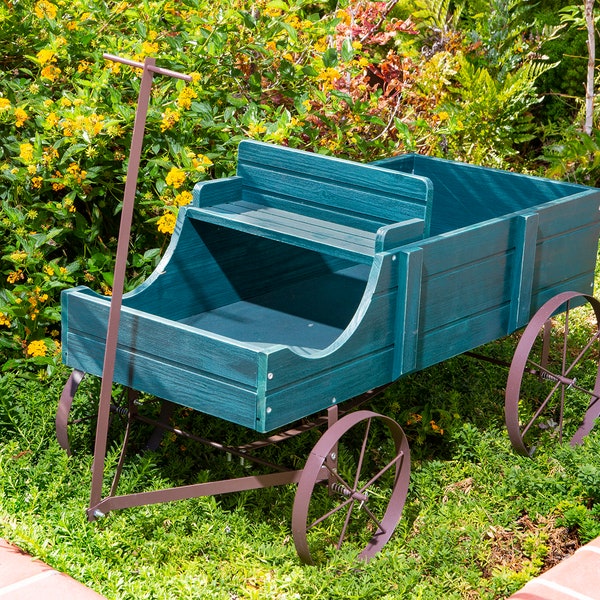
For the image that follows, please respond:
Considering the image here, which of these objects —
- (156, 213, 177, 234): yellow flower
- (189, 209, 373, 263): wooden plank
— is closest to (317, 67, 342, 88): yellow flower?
(156, 213, 177, 234): yellow flower

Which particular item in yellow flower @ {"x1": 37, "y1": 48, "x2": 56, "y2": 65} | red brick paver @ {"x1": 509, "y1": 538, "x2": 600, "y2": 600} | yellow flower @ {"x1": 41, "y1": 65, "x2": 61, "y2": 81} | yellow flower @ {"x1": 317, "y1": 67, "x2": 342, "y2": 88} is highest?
yellow flower @ {"x1": 37, "y1": 48, "x2": 56, "y2": 65}

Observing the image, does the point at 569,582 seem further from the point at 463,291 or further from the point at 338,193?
the point at 338,193

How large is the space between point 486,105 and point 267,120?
9.76 feet

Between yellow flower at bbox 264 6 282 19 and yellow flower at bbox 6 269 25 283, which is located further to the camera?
yellow flower at bbox 264 6 282 19

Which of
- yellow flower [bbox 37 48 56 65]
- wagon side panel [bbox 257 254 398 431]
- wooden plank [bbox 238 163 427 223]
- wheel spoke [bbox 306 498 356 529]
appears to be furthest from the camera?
yellow flower [bbox 37 48 56 65]

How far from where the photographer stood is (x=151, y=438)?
14.0ft

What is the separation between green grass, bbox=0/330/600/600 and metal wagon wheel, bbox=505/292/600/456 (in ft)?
0.35

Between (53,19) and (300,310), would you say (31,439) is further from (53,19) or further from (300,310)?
(53,19)

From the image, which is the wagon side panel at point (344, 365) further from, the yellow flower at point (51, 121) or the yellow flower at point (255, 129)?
the yellow flower at point (51, 121)

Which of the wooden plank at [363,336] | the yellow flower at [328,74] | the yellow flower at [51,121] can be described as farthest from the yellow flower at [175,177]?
the wooden plank at [363,336]

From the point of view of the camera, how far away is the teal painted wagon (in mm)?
3309

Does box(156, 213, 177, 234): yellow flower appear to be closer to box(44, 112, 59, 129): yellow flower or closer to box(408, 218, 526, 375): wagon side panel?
box(44, 112, 59, 129): yellow flower

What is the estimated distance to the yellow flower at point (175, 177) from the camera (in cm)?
422

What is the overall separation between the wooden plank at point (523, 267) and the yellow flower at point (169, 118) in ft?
4.63
